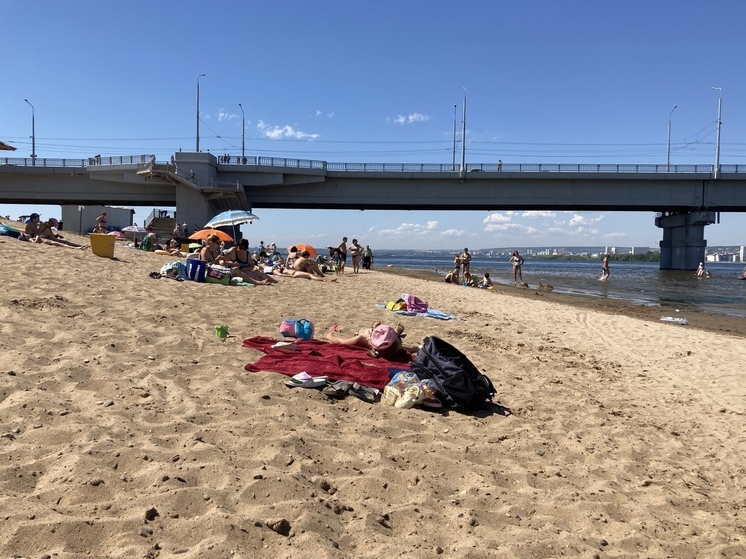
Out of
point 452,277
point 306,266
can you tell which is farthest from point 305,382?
point 452,277

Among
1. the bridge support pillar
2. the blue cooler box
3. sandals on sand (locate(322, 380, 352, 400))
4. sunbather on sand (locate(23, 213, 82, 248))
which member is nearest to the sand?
sandals on sand (locate(322, 380, 352, 400))

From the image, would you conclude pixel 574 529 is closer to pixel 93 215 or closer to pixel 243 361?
pixel 243 361

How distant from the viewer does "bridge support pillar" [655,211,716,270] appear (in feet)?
146

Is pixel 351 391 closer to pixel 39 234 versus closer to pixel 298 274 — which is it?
pixel 298 274

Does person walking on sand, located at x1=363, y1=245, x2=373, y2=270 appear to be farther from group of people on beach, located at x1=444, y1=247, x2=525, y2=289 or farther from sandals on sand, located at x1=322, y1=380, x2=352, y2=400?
sandals on sand, located at x1=322, y1=380, x2=352, y2=400

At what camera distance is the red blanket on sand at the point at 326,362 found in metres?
4.84

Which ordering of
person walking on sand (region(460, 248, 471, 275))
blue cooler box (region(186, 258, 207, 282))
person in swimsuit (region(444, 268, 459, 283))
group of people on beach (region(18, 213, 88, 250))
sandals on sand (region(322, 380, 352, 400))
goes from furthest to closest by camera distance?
person in swimsuit (region(444, 268, 459, 283)) → person walking on sand (region(460, 248, 471, 275)) → group of people on beach (region(18, 213, 88, 250)) → blue cooler box (region(186, 258, 207, 282)) → sandals on sand (region(322, 380, 352, 400))

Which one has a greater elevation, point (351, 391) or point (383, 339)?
point (383, 339)

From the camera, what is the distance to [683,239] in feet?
154

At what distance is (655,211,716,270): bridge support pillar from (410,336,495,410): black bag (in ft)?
154

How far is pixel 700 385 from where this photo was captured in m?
5.93

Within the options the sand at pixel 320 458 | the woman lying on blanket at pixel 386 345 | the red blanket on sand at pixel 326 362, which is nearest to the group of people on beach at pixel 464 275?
the sand at pixel 320 458

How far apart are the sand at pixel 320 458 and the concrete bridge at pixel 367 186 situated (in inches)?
1353

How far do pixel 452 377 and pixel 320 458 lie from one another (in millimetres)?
1624
